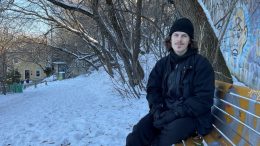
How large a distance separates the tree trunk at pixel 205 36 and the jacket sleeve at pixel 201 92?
375 centimetres

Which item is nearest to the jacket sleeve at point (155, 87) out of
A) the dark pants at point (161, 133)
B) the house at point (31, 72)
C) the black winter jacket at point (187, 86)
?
the black winter jacket at point (187, 86)

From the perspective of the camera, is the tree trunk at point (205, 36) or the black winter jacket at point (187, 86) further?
the tree trunk at point (205, 36)

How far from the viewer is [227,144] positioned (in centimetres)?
365

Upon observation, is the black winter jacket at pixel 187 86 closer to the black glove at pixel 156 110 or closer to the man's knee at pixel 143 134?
the black glove at pixel 156 110

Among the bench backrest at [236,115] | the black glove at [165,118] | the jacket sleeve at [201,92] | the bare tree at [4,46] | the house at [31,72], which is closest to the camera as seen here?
the bench backrest at [236,115]

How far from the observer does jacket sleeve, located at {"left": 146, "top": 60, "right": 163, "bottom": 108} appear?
434 centimetres

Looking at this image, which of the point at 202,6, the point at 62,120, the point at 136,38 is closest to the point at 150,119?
the point at 202,6

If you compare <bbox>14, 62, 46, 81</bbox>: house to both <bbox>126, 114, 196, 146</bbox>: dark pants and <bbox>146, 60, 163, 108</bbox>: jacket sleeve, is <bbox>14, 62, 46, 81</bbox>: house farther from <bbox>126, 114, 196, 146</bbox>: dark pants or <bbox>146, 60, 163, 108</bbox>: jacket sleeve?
<bbox>126, 114, 196, 146</bbox>: dark pants

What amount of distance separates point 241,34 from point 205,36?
1248 mm

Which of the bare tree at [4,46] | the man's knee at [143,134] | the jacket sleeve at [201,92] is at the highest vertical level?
the bare tree at [4,46]

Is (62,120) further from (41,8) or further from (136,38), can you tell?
(41,8)

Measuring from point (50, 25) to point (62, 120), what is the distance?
53.2ft

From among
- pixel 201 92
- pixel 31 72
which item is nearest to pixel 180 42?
pixel 201 92

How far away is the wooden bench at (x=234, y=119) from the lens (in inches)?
123
